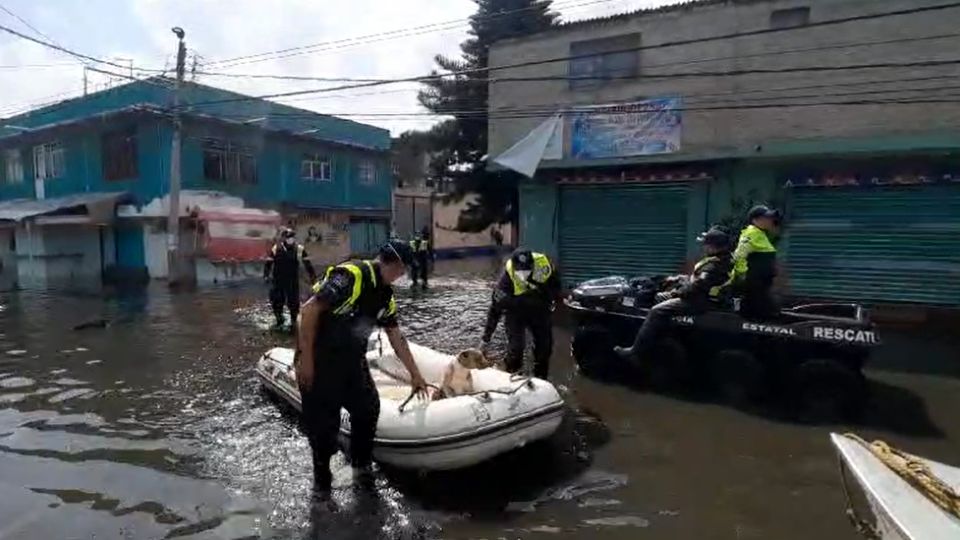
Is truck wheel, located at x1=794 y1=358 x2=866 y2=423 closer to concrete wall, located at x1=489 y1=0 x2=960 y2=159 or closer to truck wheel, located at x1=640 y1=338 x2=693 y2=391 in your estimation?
truck wheel, located at x1=640 y1=338 x2=693 y2=391

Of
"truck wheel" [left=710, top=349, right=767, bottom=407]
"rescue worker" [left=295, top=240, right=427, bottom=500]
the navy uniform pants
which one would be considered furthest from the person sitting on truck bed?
the navy uniform pants

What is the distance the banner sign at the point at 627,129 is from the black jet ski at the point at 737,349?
5.38 metres

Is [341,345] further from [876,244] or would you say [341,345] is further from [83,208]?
[83,208]

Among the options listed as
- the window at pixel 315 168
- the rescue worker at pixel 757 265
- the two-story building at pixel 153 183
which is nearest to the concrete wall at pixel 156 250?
the two-story building at pixel 153 183

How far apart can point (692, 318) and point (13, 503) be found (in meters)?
6.24

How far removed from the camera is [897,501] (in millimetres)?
3260

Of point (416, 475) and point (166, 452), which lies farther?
point (166, 452)

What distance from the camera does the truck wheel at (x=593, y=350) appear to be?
26.4 feet

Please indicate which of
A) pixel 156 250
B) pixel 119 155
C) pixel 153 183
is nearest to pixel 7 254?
pixel 119 155

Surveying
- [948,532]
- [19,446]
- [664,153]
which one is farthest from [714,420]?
[664,153]

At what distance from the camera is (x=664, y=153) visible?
1273 cm

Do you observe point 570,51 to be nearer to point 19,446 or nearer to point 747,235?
point 747,235

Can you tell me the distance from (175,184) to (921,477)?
67.4ft

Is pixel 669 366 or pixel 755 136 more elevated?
pixel 755 136
